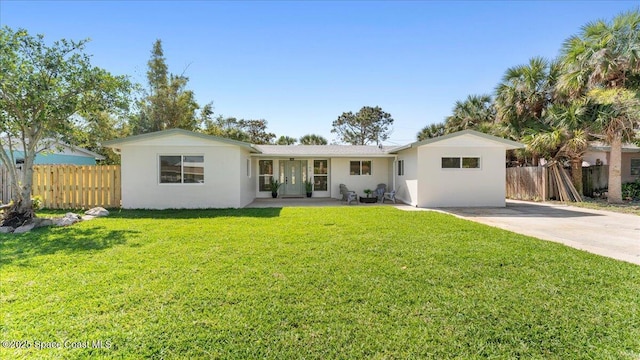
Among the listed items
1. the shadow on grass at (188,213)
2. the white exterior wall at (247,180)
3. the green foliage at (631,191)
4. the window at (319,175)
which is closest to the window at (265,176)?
the white exterior wall at (247,180)

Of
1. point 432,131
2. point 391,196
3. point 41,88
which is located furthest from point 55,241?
point 432,131

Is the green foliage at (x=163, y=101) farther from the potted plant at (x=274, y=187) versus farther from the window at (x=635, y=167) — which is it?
the window at (x=635, y=167)

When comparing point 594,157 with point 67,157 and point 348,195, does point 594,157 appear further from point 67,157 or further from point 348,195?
point 67,157

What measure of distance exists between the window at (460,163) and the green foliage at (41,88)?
12134mm

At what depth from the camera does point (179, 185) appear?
11945 millimetres

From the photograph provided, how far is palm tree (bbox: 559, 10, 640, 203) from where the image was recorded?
12156 mm

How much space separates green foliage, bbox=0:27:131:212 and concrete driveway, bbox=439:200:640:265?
1246 cm

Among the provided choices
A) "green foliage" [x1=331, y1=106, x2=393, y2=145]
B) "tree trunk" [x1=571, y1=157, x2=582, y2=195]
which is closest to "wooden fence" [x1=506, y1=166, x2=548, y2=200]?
"tree trunk" [x1=571, y1=157, x2=582, y2=195]

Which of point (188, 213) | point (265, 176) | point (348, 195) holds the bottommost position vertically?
point (188, 213)

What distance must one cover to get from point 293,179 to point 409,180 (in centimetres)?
659

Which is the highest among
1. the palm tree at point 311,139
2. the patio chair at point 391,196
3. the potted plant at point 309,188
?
the palm tree at point 311,139

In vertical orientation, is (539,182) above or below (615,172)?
below

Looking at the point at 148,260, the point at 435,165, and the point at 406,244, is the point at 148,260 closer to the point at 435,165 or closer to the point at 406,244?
the point at 406,244

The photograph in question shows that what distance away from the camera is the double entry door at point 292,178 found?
17.2 meters
